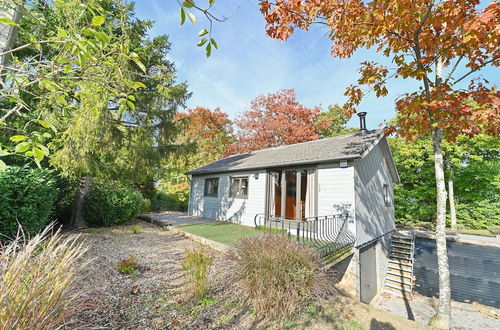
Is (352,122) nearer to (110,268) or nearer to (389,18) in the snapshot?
(389,18)

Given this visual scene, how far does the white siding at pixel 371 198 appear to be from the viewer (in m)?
7.18

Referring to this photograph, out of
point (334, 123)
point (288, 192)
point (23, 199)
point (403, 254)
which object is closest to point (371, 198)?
point (288, 192)

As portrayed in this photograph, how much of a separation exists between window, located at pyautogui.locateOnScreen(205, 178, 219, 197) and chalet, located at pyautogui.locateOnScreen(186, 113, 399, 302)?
42 centimetres

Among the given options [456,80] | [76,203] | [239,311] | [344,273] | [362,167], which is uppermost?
[456,80]

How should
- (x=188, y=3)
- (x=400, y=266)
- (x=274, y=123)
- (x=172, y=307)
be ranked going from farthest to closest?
1. (x=274, y=123)
2. (x=400, y=266)
3. (x=172, y=307)
4. (x=188, y=3)

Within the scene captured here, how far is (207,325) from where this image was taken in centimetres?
289

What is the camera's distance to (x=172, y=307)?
3.21 metres

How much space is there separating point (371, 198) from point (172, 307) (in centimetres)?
771

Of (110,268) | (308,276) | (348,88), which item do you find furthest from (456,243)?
(110,268)

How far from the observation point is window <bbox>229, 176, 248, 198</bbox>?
10.3 m

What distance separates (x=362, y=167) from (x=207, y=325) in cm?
693

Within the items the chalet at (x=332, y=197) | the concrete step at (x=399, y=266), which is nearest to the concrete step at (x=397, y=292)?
the chalet at (x=332, y=197)

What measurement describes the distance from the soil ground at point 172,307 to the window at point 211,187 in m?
7.13

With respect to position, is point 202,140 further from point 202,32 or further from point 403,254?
point 202,32
